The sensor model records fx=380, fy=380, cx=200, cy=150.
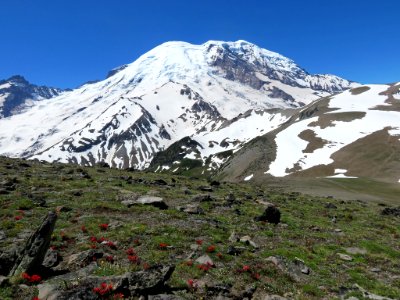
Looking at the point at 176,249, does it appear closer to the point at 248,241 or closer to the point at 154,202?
the point at 248,241

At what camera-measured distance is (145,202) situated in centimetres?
3781

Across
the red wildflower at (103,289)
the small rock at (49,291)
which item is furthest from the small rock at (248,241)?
the small rock at (49,291)

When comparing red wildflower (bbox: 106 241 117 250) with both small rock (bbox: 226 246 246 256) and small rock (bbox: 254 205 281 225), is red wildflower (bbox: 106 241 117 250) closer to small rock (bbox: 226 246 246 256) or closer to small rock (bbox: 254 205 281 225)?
small rock (bbox: 226 246 246 256)

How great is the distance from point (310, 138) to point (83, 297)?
190583mm

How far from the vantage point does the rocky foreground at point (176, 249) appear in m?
19.5

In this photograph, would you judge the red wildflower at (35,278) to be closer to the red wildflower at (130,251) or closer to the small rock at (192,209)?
the red wildflower at (130,251)

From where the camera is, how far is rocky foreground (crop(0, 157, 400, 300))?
19531 mm

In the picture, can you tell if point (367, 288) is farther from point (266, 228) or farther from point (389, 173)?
point (389, 173)

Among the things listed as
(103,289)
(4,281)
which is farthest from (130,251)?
(4,281)

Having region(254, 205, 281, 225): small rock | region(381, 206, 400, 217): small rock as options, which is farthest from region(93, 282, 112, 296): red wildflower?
region(381, 206, 400, 217): small rock

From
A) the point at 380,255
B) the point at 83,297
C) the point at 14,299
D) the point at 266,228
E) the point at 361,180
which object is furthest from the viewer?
the point at 361,180

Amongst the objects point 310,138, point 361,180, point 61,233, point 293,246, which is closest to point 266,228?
point 293,246

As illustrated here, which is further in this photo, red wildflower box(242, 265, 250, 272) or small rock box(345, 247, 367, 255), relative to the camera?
small rock box(345, 247, 367, 255)

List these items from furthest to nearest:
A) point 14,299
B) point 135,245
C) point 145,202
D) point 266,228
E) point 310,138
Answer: point 310,138 → point 145,202 → point 266,228 → point 135,245 → point 14,299
